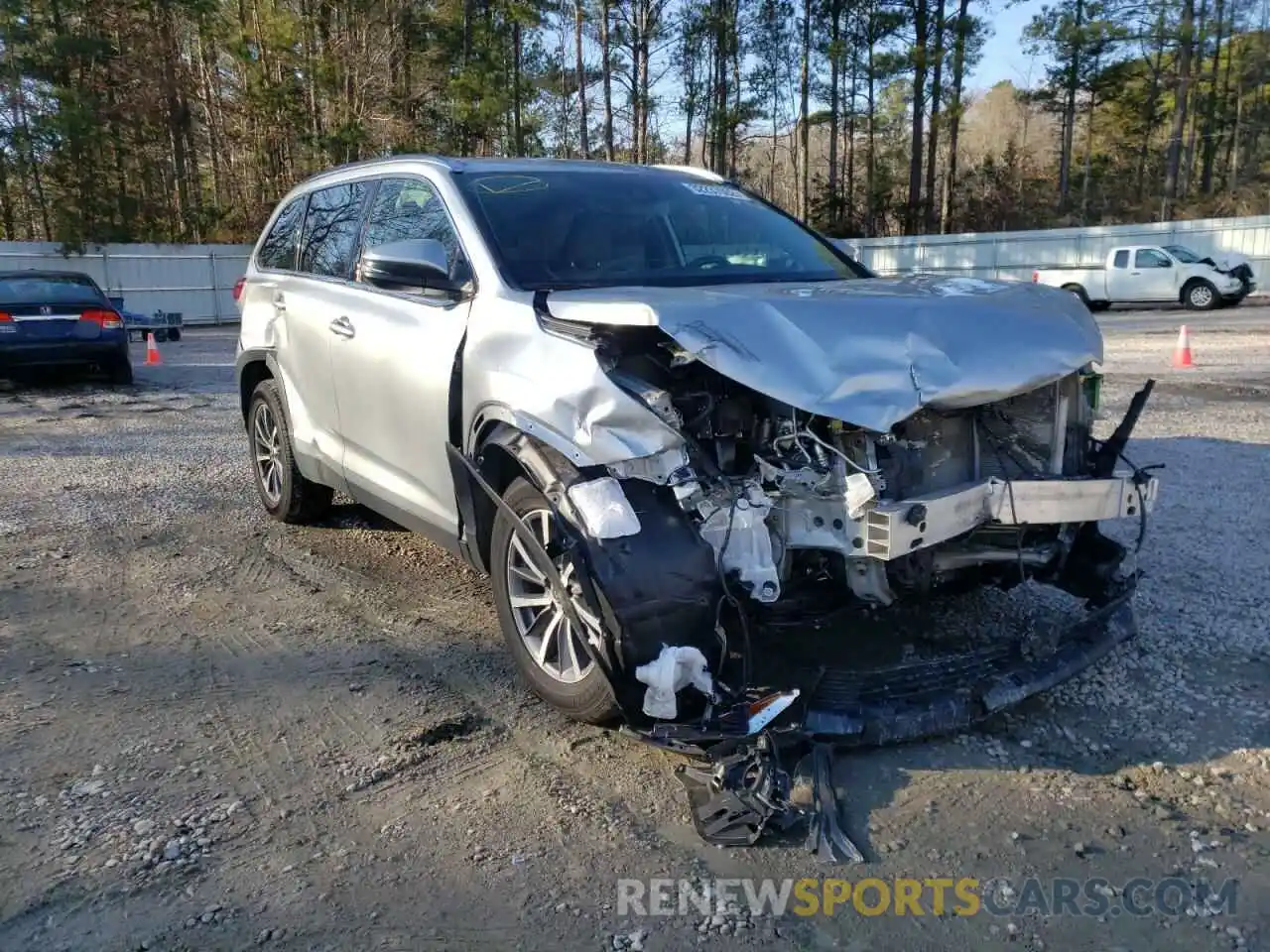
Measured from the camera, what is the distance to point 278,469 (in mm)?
5980

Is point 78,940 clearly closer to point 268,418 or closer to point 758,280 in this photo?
point 758,280

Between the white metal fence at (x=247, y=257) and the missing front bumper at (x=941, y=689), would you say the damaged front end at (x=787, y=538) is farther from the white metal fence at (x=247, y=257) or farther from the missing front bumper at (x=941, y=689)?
the white metal fence at (x=247, y=257)

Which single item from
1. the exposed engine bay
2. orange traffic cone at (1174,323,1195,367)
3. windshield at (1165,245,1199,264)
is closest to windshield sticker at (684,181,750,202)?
the exposed engine bay

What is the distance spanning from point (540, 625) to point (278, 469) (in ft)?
9.81

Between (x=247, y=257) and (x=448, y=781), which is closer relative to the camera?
(x=448, y=781)

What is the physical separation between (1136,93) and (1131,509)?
49.0m

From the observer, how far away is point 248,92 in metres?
34.9

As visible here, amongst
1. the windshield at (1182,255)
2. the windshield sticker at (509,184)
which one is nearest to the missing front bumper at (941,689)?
the windshield sticker at (509,184)

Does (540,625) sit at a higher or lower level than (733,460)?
lower

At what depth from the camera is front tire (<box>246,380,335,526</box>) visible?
573 cm

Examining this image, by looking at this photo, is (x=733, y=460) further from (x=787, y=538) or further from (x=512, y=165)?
(x=512, y=165)

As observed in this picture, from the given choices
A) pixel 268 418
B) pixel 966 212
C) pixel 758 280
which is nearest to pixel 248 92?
pixel 966 212

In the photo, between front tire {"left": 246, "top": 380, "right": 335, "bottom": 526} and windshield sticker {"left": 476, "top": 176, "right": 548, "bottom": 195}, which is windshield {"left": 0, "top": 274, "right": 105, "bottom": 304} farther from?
windshield sticker {"left": 476, "top": 176, "right": 548, "bottom": 195}

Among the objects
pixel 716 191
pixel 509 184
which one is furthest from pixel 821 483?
pixel 716 191
